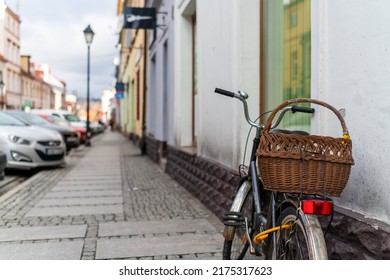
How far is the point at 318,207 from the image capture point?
2.09 metres

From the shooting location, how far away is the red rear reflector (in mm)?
2088

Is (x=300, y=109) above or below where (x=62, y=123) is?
below

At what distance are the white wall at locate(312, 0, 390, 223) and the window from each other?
81cm

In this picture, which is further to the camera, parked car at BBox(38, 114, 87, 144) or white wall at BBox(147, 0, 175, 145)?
parked car at BBox(38, 114, 87, 144)

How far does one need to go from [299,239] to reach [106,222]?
3175 mm

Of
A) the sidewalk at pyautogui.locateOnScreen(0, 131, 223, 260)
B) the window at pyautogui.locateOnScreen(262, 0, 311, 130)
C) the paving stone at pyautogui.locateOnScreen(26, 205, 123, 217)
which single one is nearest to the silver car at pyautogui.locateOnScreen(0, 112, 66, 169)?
the sidewalk at pyautogui.locateOnScreen(0, 131, 223, 260)

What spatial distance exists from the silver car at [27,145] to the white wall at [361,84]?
7.50 meters

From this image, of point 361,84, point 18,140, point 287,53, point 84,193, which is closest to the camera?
point 361,84

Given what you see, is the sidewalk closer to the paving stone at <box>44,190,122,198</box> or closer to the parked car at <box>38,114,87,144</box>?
the paving stone at <box>44,190,122,198</box>

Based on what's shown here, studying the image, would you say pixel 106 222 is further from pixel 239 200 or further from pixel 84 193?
pixel 239 200

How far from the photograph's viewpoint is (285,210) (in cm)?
248

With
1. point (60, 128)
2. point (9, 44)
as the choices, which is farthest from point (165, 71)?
point (60, 128)
